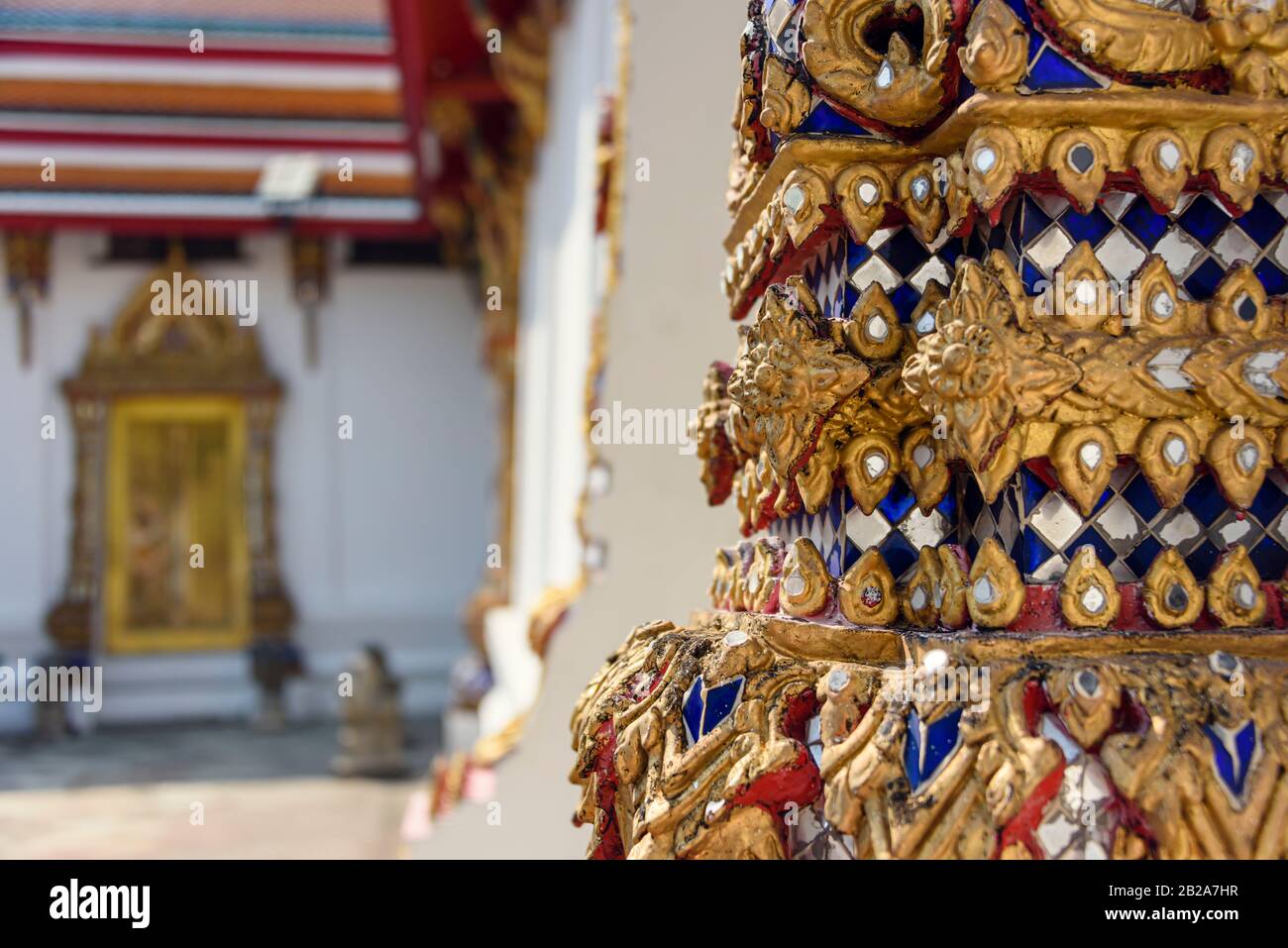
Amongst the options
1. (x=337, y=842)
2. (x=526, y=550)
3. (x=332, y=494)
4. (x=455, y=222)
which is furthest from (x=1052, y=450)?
(x=332, y=494)

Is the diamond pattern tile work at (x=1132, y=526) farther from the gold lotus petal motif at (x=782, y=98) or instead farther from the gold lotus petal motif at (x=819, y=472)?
the gold lotus petal motif at (x=782, y=98)

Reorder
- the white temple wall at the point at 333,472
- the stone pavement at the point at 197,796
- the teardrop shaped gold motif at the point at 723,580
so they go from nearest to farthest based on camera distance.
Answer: the teardrop shaped gold motif at the point at 723,580 → the stone pavement at the point at 197,796 → the white temple wall at the point at 333,472

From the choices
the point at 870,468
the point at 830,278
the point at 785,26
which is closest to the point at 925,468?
the point at 870,468

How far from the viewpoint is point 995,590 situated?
0.71 metres

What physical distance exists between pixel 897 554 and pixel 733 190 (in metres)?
0.32

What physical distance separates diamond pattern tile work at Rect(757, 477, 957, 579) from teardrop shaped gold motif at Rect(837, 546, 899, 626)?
2cm

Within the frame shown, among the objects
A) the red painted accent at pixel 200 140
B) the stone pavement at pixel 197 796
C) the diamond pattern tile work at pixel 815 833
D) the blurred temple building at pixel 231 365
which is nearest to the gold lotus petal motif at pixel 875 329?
the diamond pattern tile work at pixel 815 833

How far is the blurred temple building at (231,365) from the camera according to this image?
23.4 ft

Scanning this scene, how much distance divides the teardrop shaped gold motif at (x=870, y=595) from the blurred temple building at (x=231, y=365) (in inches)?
227

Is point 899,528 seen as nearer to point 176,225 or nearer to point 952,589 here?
point 952,589

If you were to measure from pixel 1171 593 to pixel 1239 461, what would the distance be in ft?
0.26

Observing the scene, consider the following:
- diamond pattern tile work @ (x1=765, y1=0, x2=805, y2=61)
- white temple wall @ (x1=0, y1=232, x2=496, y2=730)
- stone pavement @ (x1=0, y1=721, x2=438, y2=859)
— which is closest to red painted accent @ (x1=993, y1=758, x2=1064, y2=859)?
diamond pattern tile work @ (x1=765, y1=0, x2=805, y2=61)

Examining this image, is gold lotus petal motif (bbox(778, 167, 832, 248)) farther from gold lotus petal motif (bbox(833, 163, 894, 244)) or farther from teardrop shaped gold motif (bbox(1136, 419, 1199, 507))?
teardrop shaped gold motif (bbox(1136, 419, 1199, 507))
